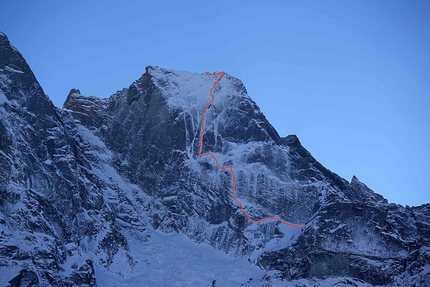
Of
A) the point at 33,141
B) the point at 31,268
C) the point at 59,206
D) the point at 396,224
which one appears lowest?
the point at 31,268

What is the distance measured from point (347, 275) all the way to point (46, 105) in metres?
81.6

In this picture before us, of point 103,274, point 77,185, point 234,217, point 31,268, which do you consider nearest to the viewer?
point 31,268

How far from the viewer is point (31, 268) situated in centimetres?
14700

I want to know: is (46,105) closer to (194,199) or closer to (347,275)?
(194,199)

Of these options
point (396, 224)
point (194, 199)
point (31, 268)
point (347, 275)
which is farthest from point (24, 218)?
point (396, 224)

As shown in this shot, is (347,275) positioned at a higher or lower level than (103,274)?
higher

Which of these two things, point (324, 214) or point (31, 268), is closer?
point (31, 268)

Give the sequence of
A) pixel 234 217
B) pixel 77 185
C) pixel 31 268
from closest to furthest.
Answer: pixel 31 268 → pixel 77 185 → pixel 234 217

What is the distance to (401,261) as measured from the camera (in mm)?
172750

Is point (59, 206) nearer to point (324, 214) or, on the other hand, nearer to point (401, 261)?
point (324, 214)

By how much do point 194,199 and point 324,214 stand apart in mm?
34030

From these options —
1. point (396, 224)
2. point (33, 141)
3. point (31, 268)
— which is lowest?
point (31, 268)

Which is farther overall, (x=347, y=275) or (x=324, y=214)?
(x=324, y=214)

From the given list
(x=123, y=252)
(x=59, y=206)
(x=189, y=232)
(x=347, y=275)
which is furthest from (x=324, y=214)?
(x=59, y=206)
